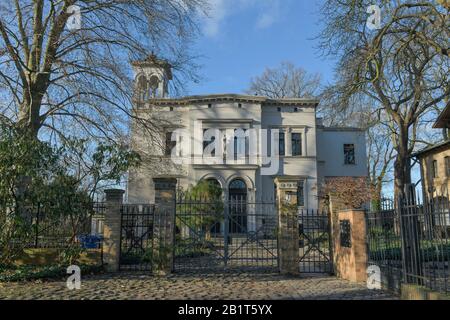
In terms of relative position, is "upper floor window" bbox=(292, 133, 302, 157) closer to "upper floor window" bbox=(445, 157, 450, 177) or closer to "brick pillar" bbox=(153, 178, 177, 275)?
"upper floor window" bbox=(445, 157, 450, 177)

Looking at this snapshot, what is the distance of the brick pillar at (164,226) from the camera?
1163cm

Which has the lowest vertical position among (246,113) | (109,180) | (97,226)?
(97,226)

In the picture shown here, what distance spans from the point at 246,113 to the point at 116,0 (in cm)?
1883

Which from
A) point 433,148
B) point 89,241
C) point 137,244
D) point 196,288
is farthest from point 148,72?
point 433,148

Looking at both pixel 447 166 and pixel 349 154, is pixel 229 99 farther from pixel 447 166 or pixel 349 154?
pixel 447 166

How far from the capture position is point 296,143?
1328 inches

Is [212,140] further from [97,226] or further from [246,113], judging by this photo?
[97,226]

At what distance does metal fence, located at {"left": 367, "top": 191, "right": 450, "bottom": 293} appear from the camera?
7.14 m

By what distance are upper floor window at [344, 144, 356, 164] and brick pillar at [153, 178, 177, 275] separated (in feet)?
86.3

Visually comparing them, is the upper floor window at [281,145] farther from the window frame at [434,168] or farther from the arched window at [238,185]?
the window frame at [434,168]

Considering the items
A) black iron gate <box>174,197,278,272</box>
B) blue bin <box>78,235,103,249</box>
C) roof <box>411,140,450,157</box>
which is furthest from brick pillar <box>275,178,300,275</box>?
roof <box>411,140,450,157</box>

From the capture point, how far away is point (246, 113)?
32.9 meters

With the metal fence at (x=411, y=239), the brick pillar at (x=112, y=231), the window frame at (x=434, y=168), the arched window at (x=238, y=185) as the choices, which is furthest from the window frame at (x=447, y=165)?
the brick pillar at (x=112, y=231)
